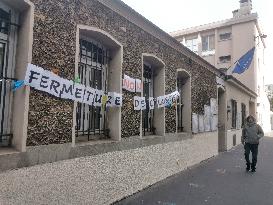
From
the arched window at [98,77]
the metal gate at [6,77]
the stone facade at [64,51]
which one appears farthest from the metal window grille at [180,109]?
the metal gate at [6,77]

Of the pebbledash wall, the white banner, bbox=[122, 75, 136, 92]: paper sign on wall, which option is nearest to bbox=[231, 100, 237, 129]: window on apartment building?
the pebbledash wall

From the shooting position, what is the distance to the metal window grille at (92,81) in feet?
18.6

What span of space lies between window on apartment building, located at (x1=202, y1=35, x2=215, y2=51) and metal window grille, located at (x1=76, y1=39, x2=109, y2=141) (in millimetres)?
24956

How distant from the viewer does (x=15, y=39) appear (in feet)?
14.1

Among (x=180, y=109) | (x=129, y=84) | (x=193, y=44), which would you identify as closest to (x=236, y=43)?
(x=193, y=44)

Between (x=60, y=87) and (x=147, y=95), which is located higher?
(x=147, y=95)

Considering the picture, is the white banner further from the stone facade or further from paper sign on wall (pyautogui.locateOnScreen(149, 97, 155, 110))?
paper sign on wall (pyautogui.locateOnScreen(149, 97, 155, 110))

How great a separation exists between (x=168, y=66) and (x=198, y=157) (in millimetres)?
4187

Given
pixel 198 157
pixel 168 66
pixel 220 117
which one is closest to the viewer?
pixel 168 66

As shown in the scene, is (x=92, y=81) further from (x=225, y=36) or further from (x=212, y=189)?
(x=225, y=36)

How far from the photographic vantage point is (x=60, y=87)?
15.4 feet

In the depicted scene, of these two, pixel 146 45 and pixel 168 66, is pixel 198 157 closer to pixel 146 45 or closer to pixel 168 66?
pixel 168 66

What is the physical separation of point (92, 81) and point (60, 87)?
1332mm

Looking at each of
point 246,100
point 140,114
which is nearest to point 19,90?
point 140,114
